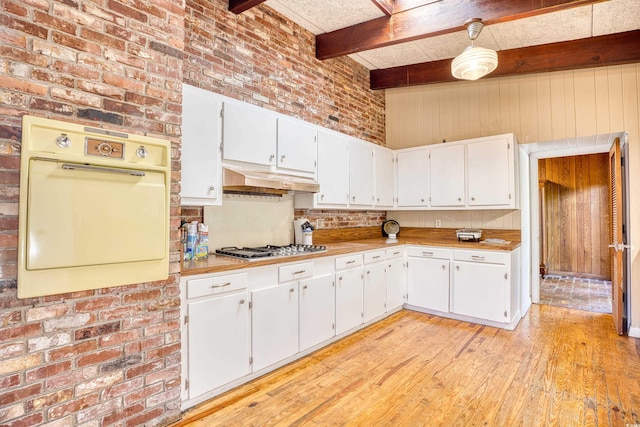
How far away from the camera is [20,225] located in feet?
4.83

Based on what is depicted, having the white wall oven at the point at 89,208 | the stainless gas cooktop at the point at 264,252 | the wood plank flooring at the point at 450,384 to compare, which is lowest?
the wood plank flooring at the point at 450,384

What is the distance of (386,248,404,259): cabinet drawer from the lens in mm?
3949

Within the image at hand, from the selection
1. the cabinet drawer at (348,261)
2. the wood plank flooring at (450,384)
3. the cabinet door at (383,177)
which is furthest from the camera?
the cabinet door at (383,177)

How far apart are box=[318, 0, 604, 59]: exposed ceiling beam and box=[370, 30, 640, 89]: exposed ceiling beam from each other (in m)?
1.21

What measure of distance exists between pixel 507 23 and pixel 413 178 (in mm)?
1960

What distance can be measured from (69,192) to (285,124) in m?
1.89

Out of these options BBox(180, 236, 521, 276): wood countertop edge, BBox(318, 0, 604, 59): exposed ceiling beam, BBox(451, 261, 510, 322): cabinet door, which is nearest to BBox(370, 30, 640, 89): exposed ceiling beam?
BBox(318, 0, 604, 59): exposed ceiling beam

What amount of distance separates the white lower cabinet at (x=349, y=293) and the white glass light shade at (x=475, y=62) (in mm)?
1922

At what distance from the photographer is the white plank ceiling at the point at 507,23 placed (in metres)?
3.15

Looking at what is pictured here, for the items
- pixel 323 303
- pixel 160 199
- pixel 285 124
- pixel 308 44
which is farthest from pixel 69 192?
pixel 308 44

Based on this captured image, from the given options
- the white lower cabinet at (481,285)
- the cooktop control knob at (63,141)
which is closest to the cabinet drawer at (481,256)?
the white lower cabinet at (481,285)

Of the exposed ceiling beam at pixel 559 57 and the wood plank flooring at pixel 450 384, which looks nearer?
the wood plank flooring at pixel 450 384

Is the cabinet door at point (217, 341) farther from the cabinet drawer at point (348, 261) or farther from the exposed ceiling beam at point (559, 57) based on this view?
the exposed ceiling beam at point (559, 57)

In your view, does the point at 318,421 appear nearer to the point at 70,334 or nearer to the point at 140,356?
the point at 140,356
